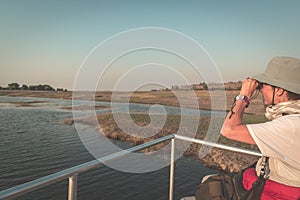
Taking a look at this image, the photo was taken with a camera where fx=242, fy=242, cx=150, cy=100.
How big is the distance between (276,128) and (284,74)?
0.44 metres

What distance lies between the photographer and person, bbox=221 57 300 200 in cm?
148

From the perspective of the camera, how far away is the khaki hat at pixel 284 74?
165cm

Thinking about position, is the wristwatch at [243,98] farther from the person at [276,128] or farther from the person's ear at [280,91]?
the person's ear at [280,91]

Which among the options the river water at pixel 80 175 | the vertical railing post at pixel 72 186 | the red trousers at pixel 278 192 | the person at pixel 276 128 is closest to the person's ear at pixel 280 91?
the person at pixel 276 128

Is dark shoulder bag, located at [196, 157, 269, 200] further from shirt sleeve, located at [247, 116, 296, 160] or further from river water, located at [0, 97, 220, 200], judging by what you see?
river water, located at [0, 97, 220, 200]

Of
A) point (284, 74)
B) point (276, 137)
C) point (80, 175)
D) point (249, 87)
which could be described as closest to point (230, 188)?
point (276, 137)

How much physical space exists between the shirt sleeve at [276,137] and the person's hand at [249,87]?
0.41m

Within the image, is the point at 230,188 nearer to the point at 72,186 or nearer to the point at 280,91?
the point at 280,91

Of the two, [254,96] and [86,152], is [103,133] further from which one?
[254,96]

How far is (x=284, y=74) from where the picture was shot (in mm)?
1688

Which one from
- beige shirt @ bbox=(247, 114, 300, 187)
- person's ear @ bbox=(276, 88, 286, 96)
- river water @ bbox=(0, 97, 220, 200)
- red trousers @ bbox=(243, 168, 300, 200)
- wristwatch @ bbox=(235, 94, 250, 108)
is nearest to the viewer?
beige shirt @ bbox=(247, 114, 300, 187)

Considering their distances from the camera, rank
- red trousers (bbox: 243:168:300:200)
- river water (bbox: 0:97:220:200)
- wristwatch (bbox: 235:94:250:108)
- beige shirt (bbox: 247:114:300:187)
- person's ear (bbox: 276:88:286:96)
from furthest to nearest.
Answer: river water (bbox: 0:97:220:200) < wristwatch (bbox: 235:94:250:108) < person's ear (bbox: 276:88:286:96) < red trousers (bbox: 243:168:300:200) < beige shirt (bbox: 247:114:300:187)

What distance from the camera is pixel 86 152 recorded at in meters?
16.7

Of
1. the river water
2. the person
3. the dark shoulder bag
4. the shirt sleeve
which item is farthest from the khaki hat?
the river water
